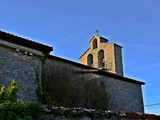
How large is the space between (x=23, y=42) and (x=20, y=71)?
128cm

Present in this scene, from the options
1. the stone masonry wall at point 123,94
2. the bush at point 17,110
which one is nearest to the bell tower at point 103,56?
the stone masonry wall at point 123,94

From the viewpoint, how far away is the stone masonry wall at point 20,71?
35.3 feet

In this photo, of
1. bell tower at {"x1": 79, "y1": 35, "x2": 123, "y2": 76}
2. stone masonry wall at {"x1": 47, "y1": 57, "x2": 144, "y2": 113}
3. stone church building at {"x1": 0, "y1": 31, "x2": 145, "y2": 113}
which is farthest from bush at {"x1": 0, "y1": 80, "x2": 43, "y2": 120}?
bell tower at {"x1": 79, "y1": 35, "x2": 123, "y2": 76}

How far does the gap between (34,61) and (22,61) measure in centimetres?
65

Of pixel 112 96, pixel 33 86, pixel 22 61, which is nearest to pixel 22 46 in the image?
pixel 22 61

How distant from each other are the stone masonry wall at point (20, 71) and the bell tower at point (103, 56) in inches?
424

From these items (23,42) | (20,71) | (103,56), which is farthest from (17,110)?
(103,56)

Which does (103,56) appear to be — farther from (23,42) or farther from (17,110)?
(17,110)

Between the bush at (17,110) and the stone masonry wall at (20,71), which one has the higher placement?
the stone masonry wall at (20,71)

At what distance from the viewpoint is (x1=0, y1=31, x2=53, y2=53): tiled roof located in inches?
429

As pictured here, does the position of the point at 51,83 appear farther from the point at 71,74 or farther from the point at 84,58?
the point at 84,58

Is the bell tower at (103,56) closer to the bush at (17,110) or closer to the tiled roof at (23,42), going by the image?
the tiled roof at (23,42)

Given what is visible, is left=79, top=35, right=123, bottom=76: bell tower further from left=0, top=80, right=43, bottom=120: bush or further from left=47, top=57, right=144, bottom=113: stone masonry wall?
left=0, top=80, right=43, bottom=120: bush

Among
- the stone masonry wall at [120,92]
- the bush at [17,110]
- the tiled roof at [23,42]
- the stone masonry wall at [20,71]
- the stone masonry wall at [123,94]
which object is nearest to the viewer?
the bush at [17,110]
